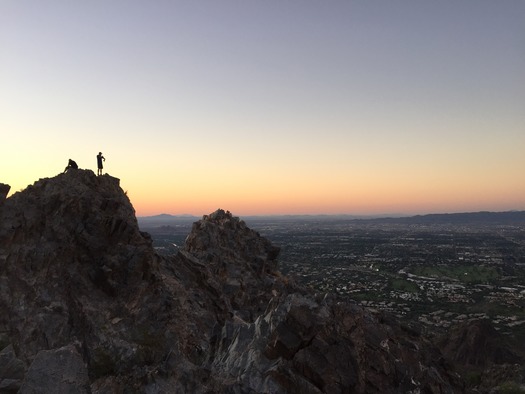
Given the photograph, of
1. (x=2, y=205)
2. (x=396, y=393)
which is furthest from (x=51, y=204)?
(x=396, y=393)

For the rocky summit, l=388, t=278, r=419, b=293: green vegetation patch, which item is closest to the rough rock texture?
the rocky summit

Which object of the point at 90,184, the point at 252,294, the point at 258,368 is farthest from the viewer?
the point at 252,294

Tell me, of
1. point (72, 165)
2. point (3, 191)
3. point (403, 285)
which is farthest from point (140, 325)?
point (403, 285)

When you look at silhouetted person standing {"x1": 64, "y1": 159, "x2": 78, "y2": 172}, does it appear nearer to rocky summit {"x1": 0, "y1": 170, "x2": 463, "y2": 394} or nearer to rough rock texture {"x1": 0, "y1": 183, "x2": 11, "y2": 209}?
rocky summit {"x1": 0, "y1": 170, "x2": 463, "y2": 394}

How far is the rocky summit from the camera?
69.5 ft

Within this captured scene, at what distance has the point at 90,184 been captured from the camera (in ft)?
132

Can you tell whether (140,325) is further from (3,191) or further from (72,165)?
(72,165)

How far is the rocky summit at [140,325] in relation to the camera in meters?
21.2

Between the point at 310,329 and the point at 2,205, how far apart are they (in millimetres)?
29630

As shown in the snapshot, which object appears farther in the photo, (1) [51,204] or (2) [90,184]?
(2) [90,184]

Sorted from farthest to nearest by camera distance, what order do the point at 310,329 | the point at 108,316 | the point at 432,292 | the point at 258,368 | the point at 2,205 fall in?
the point at 432,292 < the point at 2,205 < the point at 108,316 < the point at 310,329 < the point at 258,368

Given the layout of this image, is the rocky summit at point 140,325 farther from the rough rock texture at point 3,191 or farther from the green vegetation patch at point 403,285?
the green vegetation patch at point 403,285

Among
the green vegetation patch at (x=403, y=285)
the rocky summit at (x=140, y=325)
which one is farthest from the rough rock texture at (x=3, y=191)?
the green vegetation patch at (x=403, y=285)

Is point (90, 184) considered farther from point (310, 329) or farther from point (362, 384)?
point (362, 384)
